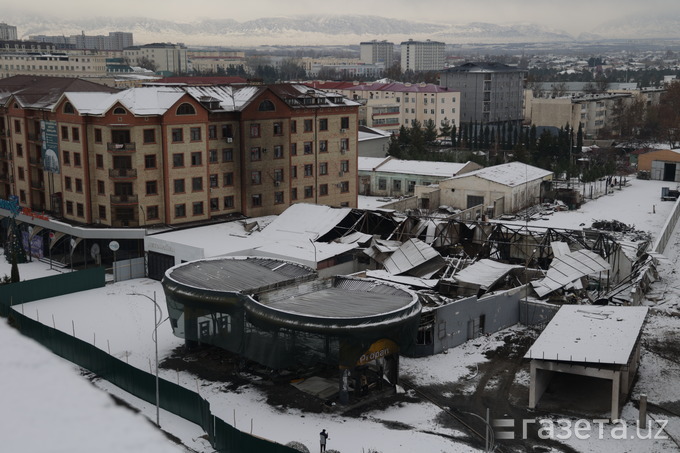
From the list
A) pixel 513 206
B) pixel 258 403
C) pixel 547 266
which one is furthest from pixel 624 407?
pixel 513 206

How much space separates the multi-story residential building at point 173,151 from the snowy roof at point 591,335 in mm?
25863

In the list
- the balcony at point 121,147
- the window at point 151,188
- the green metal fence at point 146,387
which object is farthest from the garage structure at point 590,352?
the balcony at point 121,147

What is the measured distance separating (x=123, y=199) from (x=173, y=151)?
4.28m

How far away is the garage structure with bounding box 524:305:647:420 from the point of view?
26.2 m

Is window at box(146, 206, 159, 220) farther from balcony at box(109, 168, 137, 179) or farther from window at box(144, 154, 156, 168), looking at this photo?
window at box(144, 154, 156, 168)

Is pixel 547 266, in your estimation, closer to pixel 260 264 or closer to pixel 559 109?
pixel 260 264

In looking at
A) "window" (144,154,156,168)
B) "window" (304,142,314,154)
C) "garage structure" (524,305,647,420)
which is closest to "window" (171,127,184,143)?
"window" (144,154,156,168)

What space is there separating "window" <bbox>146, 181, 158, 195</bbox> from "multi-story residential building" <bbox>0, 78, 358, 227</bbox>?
62mm

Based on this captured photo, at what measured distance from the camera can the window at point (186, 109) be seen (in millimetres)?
47938

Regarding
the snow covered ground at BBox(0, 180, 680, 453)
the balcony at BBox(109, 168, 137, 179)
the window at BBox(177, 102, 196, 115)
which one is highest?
the window at BBox(177, 102, 196, 115)

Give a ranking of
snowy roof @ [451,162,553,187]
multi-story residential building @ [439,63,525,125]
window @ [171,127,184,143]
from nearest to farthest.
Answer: window @ [171,127,184,143] → snowy roof @ [451,162,553,187] → multi-story residential building @ [439,63,525,125]

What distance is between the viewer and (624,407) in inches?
1061

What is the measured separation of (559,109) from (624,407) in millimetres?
92988

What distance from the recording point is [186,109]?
48.3m
